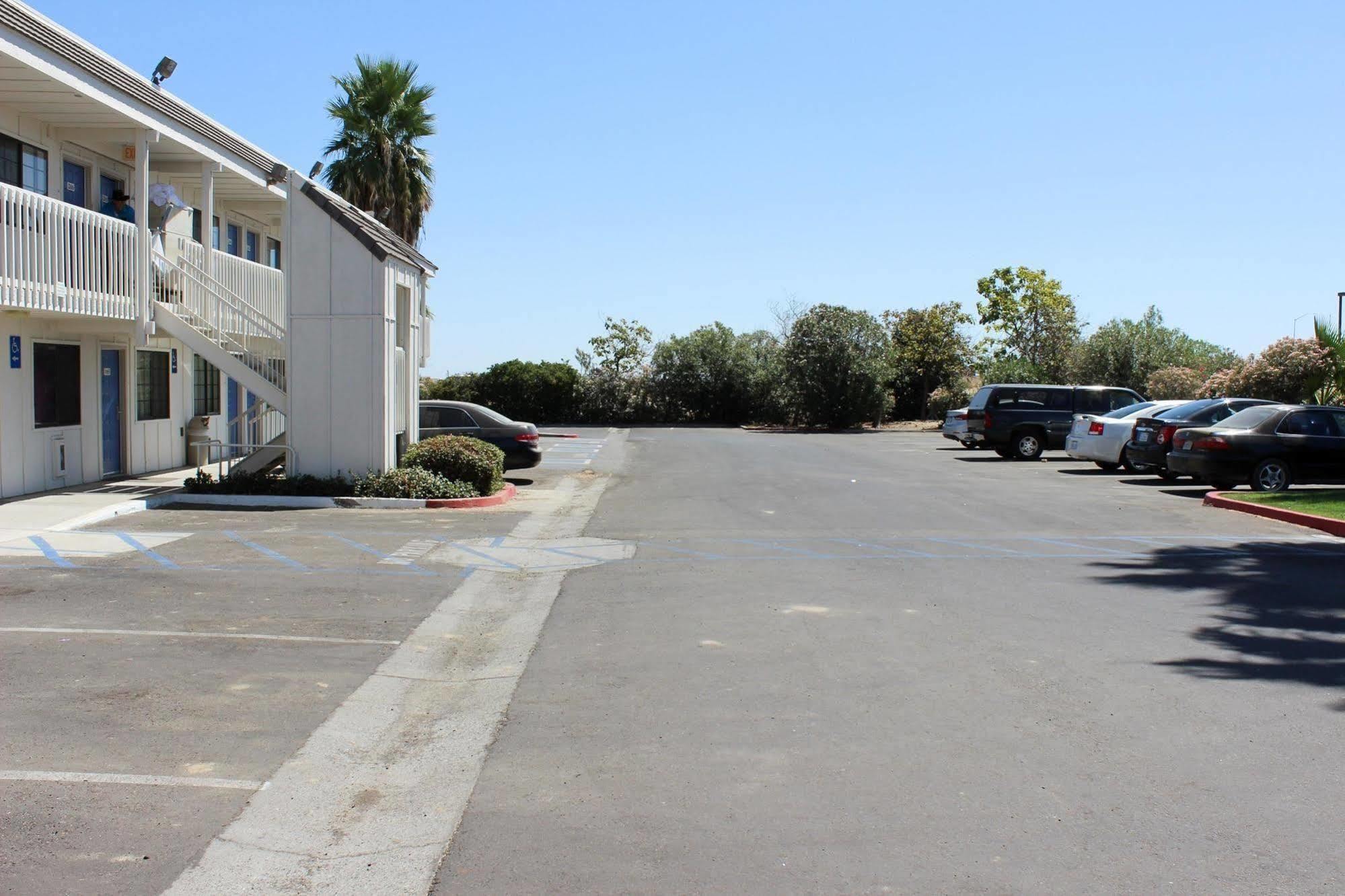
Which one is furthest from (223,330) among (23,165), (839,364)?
(839,364)

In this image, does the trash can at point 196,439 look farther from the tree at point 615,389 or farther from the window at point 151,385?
the tree at point 615,389

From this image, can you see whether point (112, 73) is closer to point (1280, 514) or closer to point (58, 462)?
point (58, 462)

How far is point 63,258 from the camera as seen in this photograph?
15.2 meters

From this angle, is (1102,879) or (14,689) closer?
(1102,879)

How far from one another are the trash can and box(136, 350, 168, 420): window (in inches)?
31.8

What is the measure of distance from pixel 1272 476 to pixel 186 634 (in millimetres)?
17150

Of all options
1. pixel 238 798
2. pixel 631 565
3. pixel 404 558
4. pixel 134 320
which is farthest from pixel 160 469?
pixel 238 798

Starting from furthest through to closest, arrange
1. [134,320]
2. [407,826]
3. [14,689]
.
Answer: [134,320] < [14,689] < [407,826]

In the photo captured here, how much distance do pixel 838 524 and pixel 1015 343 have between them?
3933 cm

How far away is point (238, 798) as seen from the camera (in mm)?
5152

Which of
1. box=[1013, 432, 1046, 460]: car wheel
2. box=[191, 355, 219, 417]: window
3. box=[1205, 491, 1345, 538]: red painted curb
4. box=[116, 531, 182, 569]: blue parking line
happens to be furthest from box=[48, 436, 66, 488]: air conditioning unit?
box=[1013, 432, 1046, 460]: car wheel

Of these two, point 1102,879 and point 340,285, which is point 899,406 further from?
point 1102,879

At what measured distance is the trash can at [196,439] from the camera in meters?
21.4

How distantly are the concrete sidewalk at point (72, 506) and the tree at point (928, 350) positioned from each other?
39787 millimetres
